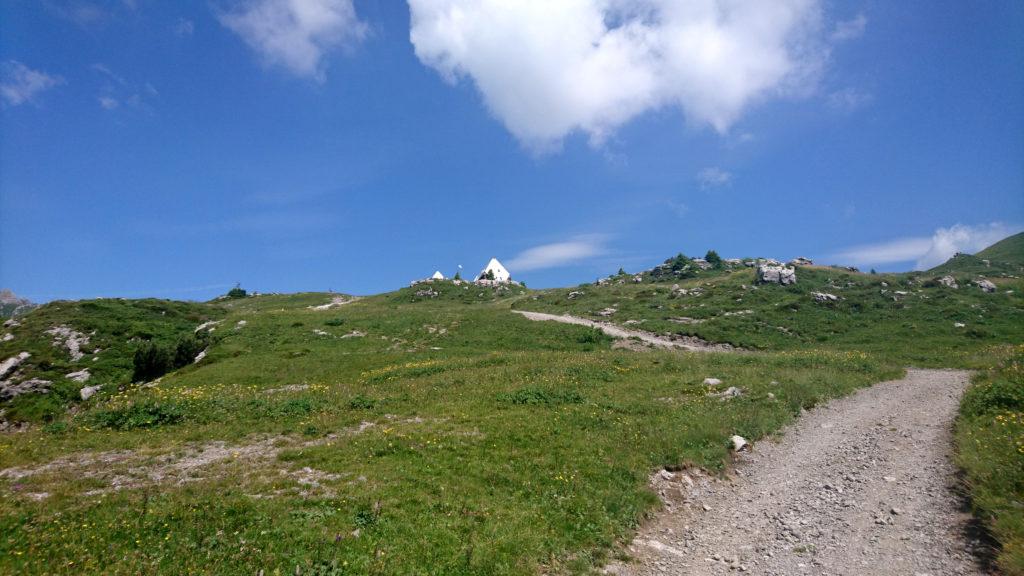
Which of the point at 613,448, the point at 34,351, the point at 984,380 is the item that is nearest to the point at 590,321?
the point at 984,380

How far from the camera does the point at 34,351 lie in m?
37.0

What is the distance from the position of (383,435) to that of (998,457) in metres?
20.3

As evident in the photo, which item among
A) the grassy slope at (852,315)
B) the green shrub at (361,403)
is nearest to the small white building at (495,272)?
the grassy slope at (852,315)

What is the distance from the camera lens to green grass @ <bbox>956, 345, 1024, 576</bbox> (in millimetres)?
9195

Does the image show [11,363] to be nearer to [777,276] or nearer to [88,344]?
[88,344]

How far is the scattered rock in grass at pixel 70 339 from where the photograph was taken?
38.4m

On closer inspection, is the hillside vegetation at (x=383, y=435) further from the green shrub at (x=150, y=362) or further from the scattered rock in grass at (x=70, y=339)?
the scattered rock in grass at (x=70, y=339)

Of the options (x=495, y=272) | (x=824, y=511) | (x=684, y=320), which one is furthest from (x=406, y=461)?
(x=495, y=272)

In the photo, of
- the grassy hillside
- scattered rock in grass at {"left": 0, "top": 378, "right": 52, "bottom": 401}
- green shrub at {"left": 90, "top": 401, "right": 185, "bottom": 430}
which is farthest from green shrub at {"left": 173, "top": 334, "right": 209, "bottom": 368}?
the grassy hillside

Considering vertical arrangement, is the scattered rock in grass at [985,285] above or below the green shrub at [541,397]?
above

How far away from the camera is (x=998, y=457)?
12.3 metres

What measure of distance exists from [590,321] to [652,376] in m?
32.2

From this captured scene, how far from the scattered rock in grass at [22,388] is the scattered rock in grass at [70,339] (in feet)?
16.7

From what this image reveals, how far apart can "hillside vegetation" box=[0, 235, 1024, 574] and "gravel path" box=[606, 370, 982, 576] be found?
968 millimetres
